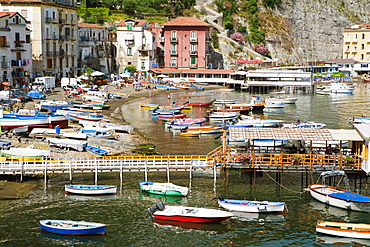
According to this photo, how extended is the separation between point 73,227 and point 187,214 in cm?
817

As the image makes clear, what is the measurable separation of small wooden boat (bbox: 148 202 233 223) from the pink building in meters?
104

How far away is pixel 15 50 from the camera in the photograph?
97.0m

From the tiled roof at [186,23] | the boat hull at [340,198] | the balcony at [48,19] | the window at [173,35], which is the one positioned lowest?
the boat hull at [340,198]

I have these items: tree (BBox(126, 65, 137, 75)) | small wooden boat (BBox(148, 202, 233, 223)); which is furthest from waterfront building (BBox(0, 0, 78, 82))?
small wooden boat (BBox(148, 202, 233, 223))

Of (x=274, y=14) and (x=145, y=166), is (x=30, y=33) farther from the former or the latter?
(x=274, y=14)

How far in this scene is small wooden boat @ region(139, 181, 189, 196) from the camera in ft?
148

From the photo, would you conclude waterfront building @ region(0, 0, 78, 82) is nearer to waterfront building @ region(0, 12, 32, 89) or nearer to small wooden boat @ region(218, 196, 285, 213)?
waterfront building @ region(0, 12, 32, 89)

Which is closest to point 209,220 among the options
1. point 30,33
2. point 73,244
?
point 73,244

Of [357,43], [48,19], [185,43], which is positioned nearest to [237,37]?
[185,43]

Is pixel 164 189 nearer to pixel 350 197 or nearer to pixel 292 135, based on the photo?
pixel 292 135

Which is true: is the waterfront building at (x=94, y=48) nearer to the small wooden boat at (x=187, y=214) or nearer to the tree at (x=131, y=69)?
the tree at (x=131, y=69)

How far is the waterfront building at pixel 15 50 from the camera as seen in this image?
9369 centimetres

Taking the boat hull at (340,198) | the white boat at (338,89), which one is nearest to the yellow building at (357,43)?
the white boat at (338,89)

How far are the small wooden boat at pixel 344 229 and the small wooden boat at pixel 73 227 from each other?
1506cm
